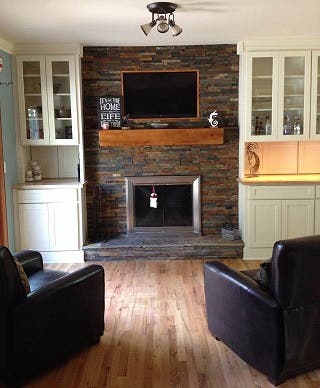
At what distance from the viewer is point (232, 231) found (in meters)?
5.22

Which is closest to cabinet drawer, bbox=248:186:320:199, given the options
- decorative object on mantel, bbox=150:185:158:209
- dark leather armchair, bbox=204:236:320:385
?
decorative object on mantel, bbox=150:185:158:209

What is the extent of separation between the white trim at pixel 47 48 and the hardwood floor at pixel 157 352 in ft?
8.77

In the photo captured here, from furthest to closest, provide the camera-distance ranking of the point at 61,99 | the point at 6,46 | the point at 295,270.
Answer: the point at 61,99 → the point at 6,46 → the point at 295,270

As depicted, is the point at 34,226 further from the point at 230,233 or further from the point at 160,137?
the point at 230,233

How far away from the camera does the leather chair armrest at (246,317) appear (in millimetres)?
2441

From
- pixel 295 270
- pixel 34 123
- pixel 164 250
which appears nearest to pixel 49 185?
pixel 34 123

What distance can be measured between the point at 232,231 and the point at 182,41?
7.54 feet

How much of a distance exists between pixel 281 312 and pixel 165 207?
3.11 m

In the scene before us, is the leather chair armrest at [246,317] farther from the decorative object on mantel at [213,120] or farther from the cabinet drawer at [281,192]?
the decorative object on mantel at [213,120]

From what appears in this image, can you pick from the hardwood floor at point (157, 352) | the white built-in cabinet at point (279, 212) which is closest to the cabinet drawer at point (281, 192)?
the white built-in cabinet at point (279, 212)

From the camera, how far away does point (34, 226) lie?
4988mm

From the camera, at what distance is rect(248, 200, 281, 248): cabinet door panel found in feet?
16.3

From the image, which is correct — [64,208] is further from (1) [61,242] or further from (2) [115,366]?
(2) [115,366]

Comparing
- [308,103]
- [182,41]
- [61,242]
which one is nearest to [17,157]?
[61,242]
